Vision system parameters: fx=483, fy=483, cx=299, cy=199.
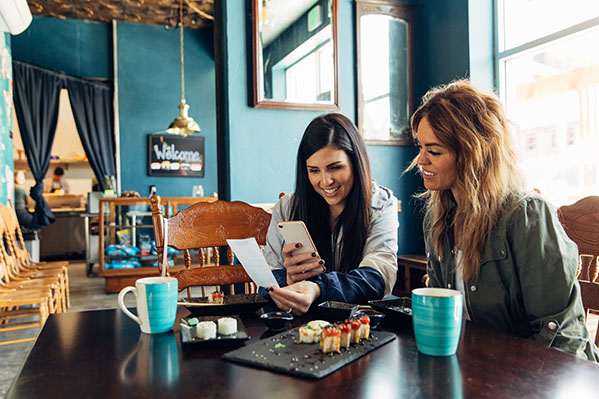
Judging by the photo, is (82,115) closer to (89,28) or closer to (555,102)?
(89,28)

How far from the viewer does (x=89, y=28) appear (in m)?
7.42

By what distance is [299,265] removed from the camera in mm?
1383

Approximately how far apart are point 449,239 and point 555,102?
2.31m

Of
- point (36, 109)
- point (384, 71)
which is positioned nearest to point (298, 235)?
point (384, 71)

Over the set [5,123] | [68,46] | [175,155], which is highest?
[68,46]

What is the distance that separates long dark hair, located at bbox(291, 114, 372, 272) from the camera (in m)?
1.59

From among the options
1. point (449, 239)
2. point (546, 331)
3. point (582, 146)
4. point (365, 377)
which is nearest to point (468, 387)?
point (365, 377)

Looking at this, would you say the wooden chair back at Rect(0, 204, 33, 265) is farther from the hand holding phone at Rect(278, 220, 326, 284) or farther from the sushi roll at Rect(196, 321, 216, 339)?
the sushi roll at Rect(196, 321, 216, 339)

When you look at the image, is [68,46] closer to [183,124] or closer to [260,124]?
[183,124]

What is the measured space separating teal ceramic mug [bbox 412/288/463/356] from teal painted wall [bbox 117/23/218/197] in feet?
24.1

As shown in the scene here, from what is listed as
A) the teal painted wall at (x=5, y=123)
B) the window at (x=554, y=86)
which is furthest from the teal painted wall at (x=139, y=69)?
the window at (x=554, y=86)

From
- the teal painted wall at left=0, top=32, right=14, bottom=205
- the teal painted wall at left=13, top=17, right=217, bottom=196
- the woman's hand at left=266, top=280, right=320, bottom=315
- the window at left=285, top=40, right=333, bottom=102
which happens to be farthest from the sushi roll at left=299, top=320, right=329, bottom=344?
the teal painted wall at left=13, top=17, right=217, bottom=196

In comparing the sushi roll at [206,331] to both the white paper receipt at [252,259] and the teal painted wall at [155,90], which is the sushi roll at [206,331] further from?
the teal painted wall at [155,90]

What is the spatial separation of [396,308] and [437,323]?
0.29 m
